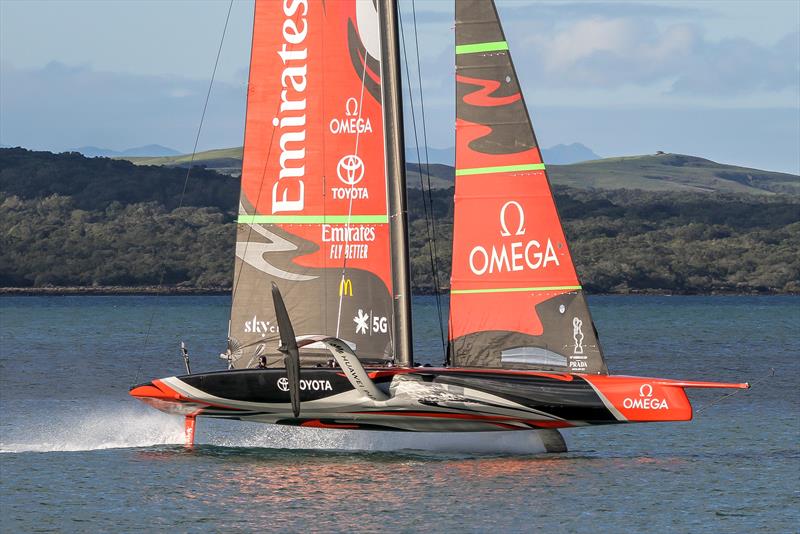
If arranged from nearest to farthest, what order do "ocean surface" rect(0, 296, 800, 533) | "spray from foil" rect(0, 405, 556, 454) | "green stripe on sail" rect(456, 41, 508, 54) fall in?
1. "ocean surface" rect(0, 296, 800, 533)
2. "green stripe on sail" rect(456, 41, 508, 54)
3. "spray from foil" rect(0, 405, 556, 454)

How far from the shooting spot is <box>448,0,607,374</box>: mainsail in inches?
987

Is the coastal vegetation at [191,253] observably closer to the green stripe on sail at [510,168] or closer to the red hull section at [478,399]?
the green stripe on sail at [510,168]

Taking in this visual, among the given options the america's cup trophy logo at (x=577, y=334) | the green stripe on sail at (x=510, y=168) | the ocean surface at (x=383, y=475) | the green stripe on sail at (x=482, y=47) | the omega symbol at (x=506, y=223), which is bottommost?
the ocean surface at (x=383, y=475)

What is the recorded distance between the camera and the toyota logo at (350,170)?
84.8 feet

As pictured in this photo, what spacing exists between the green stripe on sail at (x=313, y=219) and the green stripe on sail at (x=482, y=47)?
3.06 meters

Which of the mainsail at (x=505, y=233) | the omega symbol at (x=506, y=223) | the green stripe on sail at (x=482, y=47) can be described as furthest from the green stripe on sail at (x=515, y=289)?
the green stripe on sail at (x=482, y=47)

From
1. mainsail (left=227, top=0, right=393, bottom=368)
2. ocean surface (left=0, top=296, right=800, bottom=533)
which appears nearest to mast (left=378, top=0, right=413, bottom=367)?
mainsail (left=227, top=0, right=393, bottom=368)

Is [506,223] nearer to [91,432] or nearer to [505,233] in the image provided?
[505,233]

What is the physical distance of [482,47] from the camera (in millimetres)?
25234

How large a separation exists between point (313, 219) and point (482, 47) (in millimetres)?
4136

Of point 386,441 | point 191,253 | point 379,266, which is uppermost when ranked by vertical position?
point 191,253

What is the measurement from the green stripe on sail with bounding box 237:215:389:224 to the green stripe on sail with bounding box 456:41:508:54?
3063mm

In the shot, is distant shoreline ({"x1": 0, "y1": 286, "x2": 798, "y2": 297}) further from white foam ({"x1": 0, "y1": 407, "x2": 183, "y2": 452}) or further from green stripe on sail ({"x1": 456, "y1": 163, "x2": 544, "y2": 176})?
green stripe on sail ({"x1": 456, "y1": 163, "x2": 544, "y2": 176})

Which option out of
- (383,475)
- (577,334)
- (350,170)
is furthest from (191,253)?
(383,475)
